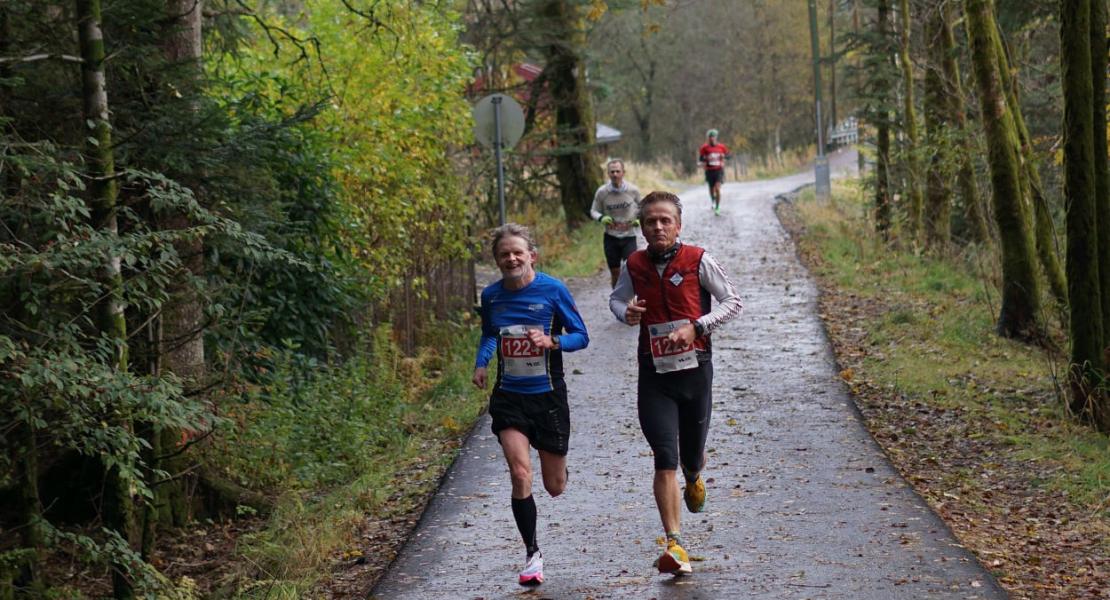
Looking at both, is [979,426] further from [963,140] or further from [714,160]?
[714,160]

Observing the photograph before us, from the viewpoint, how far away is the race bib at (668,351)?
6603 mm

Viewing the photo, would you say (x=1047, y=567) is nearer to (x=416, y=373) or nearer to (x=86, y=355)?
(x=86, y=355)

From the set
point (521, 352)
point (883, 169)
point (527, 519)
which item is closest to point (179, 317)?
point (521, 352)

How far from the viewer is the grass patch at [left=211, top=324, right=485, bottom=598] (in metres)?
7.80

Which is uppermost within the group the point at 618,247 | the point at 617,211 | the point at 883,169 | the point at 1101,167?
the point at 883,169

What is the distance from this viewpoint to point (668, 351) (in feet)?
21.7

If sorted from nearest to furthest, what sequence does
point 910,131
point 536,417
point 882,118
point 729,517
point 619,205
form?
point 536,417
point 729,517
point 619,205
point 910,131
point 882,118

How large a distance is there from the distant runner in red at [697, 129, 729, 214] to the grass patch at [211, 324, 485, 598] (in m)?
17.2

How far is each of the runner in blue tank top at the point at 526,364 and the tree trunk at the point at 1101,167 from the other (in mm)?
5876

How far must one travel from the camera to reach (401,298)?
15.8 m

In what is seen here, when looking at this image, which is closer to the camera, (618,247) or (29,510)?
(29,510)

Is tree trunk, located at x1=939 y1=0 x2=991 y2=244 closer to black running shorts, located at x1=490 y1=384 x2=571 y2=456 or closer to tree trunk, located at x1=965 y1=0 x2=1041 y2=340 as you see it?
tree trunk, located at x1=965 y1=0 x2=1041 y2=340

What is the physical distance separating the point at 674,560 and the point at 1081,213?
19.0 feet

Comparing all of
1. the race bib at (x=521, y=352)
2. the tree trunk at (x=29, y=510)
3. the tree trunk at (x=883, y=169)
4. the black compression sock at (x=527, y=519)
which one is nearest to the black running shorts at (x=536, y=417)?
the race bib at (x=521, y=352)
